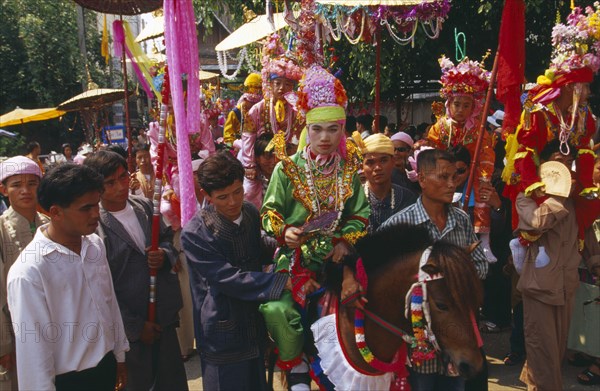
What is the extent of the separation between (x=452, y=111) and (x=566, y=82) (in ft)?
4.70

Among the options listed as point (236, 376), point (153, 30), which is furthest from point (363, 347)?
point (153, 30)

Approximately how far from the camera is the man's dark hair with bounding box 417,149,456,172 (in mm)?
3465

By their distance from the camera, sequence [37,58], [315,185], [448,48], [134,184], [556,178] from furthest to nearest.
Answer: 1. [37,58]
2. [448,48]
3. [134,184]
4. [556,178]
5. [315,185]

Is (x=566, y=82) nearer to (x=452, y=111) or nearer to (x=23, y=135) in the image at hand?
(x=452, y=111)

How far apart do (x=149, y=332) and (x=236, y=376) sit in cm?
75

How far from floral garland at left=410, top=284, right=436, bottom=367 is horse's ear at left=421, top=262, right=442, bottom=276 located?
9 centimetres

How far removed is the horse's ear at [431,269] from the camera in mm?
2764

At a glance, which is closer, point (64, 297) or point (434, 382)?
point (64, 297)

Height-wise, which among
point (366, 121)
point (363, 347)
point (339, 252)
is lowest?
point (363, 347)

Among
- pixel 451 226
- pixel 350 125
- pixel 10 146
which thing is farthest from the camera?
pixel 10 146

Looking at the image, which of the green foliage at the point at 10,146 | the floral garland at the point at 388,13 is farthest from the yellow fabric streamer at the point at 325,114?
the green foliage at the point at 10,146

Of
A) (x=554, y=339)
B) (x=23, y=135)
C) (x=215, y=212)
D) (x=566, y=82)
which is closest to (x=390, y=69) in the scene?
(x=566, y=82)

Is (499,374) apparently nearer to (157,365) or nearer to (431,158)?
(431,158)

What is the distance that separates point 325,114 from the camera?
3.56 meters
